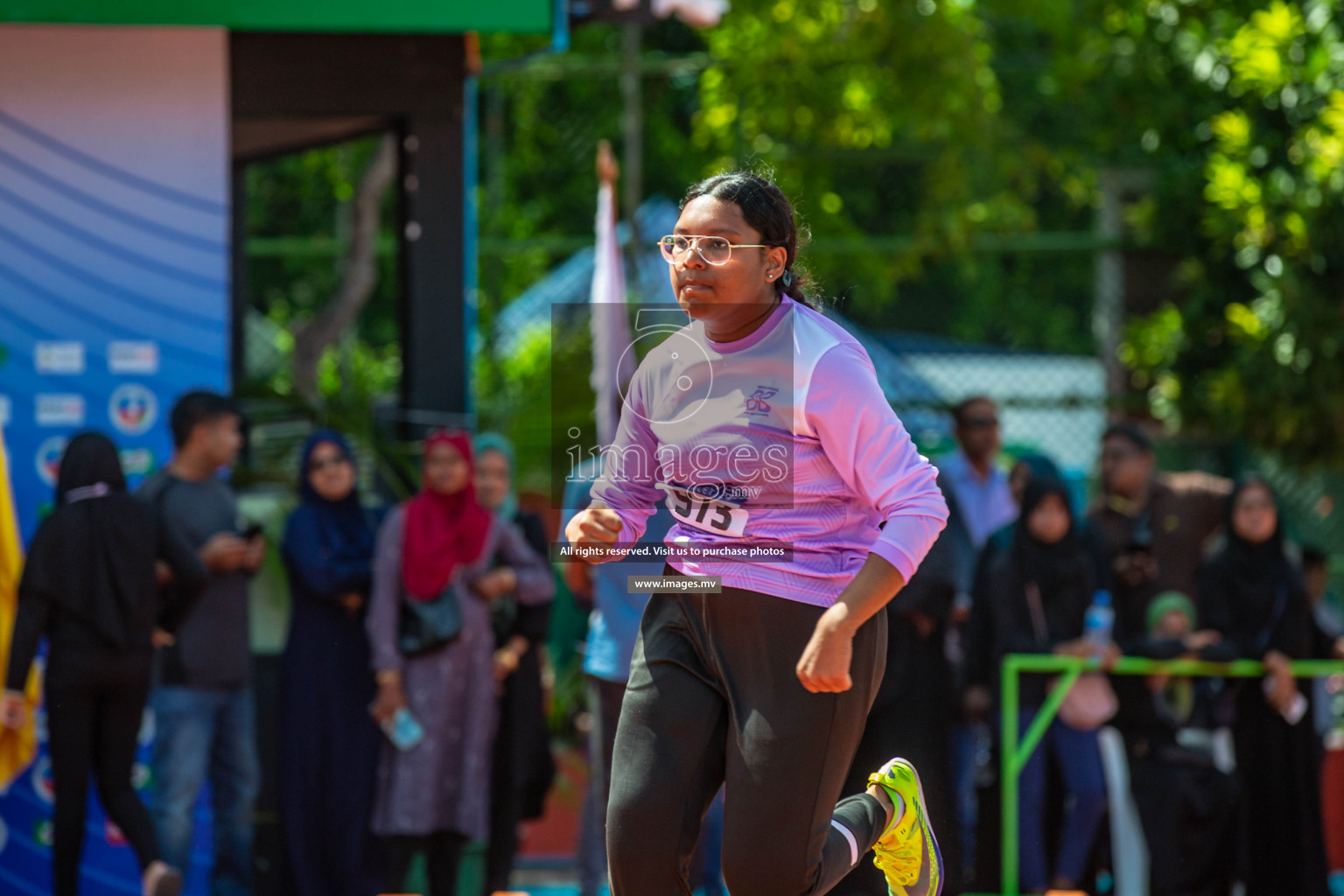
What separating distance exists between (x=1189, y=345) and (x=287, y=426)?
242 inches

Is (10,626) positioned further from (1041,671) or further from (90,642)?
(1041,671)

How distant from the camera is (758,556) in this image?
3912 mm

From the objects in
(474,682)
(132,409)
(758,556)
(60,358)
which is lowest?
(474,682)

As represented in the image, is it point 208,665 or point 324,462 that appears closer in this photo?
point 208,665

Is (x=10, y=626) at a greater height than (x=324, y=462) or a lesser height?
lesser

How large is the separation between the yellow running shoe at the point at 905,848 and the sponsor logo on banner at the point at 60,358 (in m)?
4.17

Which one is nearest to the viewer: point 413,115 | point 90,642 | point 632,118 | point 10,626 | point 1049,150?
point 90,642

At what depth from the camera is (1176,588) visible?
8.41 meters

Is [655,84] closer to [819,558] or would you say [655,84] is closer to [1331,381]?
[1331,381]

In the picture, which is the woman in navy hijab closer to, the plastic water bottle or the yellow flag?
the yellow flag

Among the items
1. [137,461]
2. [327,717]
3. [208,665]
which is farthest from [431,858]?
[137,461]

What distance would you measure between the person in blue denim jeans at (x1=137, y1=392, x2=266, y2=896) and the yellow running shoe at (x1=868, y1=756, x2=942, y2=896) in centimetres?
322

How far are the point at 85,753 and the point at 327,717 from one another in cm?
99

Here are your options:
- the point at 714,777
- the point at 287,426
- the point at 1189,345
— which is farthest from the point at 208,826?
the point at 1189,345
